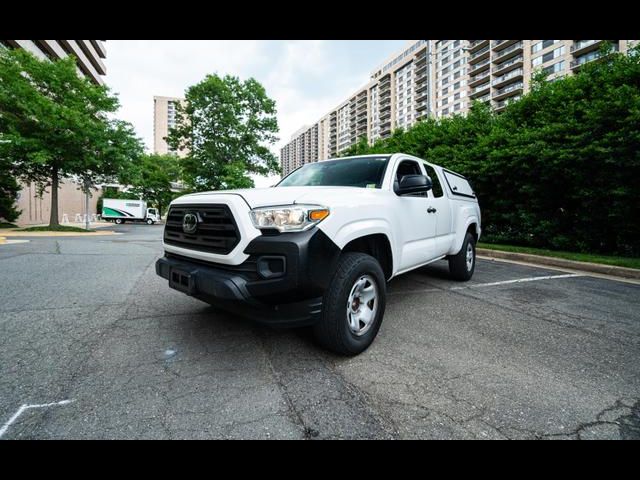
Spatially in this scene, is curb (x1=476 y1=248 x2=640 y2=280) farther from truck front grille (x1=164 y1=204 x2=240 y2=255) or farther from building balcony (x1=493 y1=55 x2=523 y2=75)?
building balcony (x1=493 y1=55 x2=523 y2=75)

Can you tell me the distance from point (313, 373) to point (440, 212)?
295 cm

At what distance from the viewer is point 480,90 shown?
62562mm

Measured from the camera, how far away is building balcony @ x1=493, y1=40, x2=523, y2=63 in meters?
55.6

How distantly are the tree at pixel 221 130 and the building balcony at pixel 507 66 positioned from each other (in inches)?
1986

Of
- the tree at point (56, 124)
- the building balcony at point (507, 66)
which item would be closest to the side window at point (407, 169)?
the tree at point (56, 124)

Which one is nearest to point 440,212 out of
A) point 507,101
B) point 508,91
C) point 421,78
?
point 507,101

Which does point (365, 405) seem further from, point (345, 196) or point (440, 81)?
point (440, 81)

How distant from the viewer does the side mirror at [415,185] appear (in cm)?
310

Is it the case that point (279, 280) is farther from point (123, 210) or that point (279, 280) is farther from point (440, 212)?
point (123, 210)

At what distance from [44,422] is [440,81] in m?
85.5

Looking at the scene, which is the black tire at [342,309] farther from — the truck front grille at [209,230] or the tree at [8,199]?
the tree at [8,199]

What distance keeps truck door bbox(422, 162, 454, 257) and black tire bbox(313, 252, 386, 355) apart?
6.08ft
